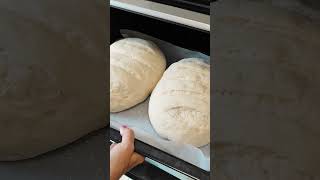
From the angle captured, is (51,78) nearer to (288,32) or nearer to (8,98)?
(8,98)

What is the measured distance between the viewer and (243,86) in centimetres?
38

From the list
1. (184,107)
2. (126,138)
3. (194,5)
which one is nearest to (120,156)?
(126,138)

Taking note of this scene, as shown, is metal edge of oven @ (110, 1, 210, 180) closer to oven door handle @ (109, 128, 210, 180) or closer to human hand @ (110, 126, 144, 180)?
oven door handle @ (109, 128, 210, 180)

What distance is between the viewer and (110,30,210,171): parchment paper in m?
0.72

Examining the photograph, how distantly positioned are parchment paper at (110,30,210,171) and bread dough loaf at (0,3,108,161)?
35cm

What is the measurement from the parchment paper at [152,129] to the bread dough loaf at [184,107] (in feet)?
0.09

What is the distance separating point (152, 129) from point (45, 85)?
604 mm

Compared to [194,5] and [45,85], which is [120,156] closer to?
[45,85]

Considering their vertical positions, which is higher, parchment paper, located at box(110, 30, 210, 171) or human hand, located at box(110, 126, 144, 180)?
human hand, located at box(110, 126, 144, 180)

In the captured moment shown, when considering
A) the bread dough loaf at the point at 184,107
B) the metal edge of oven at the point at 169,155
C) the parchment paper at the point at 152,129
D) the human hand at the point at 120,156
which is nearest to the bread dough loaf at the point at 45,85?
the human hand at the point at 120,156

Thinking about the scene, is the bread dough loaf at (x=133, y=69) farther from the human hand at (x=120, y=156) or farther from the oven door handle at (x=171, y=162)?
the human hand at (x=120, y=156)

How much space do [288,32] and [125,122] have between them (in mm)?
570

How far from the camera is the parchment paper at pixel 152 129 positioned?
0.72m

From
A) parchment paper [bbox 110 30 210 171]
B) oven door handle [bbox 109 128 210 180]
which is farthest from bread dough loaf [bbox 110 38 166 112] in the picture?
oven door handle [bbox 109 128 210 180]
